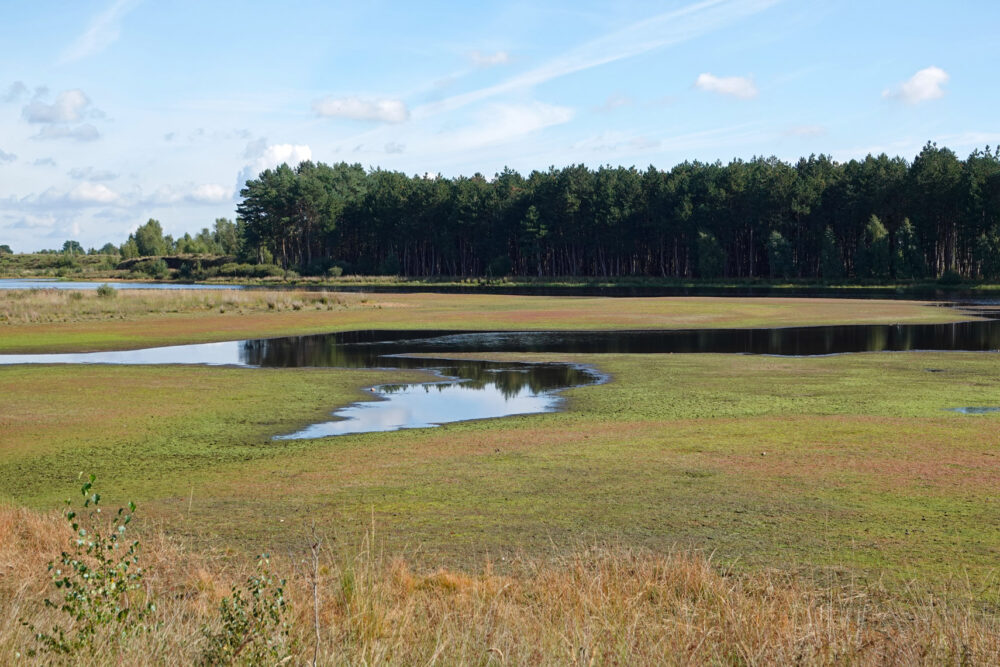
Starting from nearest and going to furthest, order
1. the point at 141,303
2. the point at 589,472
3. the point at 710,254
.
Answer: the point at 589,472 < the point at 141,303 < the point at 710,254

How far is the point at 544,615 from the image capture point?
8062 millimetres

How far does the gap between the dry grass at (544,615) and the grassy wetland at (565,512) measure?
0.14 ft

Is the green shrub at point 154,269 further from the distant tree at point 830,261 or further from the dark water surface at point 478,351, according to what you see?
the dark water surface at point 478,351

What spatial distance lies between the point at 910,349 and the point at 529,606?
3854cm

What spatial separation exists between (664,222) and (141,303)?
7951 cm

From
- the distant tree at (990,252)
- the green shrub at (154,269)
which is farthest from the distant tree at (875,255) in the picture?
the green shrub at (154,269)

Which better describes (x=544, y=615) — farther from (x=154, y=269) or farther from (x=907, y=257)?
(x=154, y=269)

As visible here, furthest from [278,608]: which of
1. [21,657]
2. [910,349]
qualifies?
[910,349]

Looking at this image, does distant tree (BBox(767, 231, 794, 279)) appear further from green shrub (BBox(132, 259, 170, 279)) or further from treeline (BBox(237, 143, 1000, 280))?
green shrub (BBox(132, 259, 170, 279))

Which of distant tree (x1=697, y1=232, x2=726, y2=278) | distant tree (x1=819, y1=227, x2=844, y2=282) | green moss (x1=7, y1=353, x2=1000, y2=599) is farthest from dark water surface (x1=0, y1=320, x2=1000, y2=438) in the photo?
distant tree (x1=697, y1=232, x2=726, y2=278)

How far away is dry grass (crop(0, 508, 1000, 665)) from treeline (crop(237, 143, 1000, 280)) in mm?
103234

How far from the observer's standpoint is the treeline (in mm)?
107375

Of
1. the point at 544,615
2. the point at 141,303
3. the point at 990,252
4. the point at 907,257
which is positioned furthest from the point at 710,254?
the point at 544,615

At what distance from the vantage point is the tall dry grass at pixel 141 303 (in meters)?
61.6
